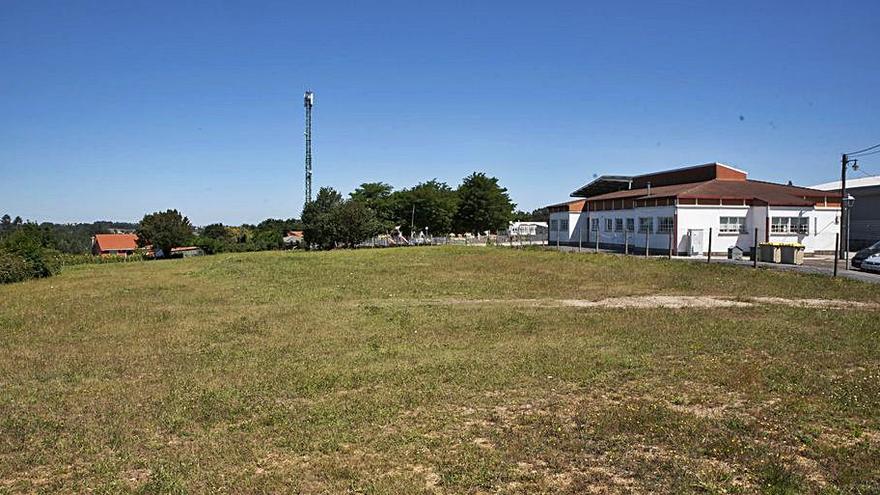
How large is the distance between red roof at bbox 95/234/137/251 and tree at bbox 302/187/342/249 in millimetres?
49742

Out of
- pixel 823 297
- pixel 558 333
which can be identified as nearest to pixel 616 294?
pixel 823 297

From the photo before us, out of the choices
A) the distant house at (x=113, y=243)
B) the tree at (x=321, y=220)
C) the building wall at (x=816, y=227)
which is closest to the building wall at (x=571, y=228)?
the building wall at (x=816, y=227)

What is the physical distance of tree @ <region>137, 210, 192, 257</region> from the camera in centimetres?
7888

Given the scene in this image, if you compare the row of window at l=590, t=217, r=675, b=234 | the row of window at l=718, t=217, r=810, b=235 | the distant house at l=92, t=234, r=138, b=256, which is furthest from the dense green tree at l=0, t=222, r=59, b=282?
the distant house at l=92, t=234, r=138, b=256

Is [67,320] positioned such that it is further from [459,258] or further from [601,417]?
[459,258]

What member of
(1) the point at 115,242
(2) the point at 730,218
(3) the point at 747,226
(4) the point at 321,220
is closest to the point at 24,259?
(4) the point at 321,220

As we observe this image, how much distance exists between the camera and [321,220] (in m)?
64.8

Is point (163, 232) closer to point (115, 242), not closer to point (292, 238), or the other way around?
point (292, 238)

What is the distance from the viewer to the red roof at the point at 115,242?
103169 millimetres

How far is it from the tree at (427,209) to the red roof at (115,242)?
52.3 meters

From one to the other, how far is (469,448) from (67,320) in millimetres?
14032

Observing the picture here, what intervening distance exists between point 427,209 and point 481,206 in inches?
259

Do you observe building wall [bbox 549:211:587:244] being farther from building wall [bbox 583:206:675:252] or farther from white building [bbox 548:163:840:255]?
white building [bbox 548:163:840:255]

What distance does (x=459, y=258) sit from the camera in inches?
1486
